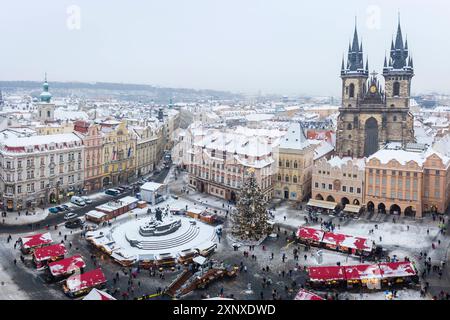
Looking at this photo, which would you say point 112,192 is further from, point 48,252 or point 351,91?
point 351,91

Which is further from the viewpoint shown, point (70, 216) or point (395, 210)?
point (395, 210)

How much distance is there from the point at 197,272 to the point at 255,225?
44.3 ft

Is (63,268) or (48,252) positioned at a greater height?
(48,252)

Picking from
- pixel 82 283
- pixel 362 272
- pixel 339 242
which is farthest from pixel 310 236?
pixel 82 283

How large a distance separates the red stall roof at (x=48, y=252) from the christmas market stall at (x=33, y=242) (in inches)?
124

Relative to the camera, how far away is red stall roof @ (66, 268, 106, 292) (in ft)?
145

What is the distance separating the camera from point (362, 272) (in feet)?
153

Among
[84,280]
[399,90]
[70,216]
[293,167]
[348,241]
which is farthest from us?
[399,90]

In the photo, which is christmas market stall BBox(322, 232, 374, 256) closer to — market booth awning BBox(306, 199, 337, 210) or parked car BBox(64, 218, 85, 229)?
market booth awning BBox(306, 199, 337, 210)

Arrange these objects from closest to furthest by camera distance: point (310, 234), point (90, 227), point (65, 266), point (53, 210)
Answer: point (65, 266) → point (310, 234) → point (90, 227) → point (53, 210)

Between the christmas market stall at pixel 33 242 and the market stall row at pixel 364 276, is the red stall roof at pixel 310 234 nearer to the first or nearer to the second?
the market stall row at pixel 364 276

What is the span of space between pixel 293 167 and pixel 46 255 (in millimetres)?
47021

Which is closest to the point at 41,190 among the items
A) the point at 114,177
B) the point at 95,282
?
the point at 114,177
